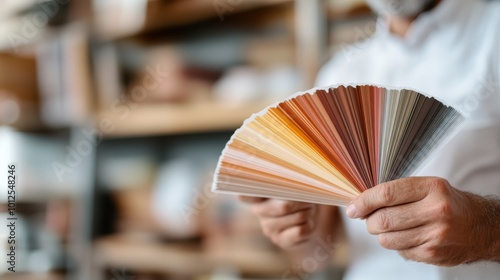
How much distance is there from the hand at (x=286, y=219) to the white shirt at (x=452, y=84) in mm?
107

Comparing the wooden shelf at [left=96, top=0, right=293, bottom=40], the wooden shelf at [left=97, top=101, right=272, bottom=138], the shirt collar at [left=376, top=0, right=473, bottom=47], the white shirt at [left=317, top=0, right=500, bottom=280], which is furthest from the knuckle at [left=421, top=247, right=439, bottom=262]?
the wooden shelf at [left=96, top=0, right=293, bottom=40]

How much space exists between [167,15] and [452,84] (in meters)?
1.19

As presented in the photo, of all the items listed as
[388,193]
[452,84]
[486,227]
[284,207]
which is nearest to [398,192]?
[388,193]

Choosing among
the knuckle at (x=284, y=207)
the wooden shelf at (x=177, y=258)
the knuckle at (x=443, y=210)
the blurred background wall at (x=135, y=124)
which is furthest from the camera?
the blurred background wall at (x=135, y=124)

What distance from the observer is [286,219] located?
692mm

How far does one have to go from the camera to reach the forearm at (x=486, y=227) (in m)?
0.50

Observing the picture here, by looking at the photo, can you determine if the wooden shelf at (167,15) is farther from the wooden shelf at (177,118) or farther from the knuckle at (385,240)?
the knuckle at (385,240)

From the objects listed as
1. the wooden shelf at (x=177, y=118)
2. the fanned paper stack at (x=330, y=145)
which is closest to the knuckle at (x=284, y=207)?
the fanned paper stack at (x=330, y=145)

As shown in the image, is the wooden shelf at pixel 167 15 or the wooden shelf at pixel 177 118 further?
the wooden shelf at pixel 167 15

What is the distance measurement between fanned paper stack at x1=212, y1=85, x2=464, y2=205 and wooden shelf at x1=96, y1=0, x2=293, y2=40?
111cm

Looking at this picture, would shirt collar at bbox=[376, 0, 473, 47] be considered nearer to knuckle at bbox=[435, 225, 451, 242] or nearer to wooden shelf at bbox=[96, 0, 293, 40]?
knuckle at bbox=[435, 225, 451, 242]

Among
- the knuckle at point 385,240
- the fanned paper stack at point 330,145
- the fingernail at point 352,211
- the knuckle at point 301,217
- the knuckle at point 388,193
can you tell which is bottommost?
the knuckle at point 385,240

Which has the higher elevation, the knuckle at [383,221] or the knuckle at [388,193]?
the knuckle at [388,193]

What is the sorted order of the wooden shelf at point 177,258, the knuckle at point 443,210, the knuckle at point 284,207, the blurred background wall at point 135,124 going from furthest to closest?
the blurred background wall at point 135,124 < the wooden shelf at point 177,258 < the knuckle at point 284,207 < the knuckle at point 443,210
